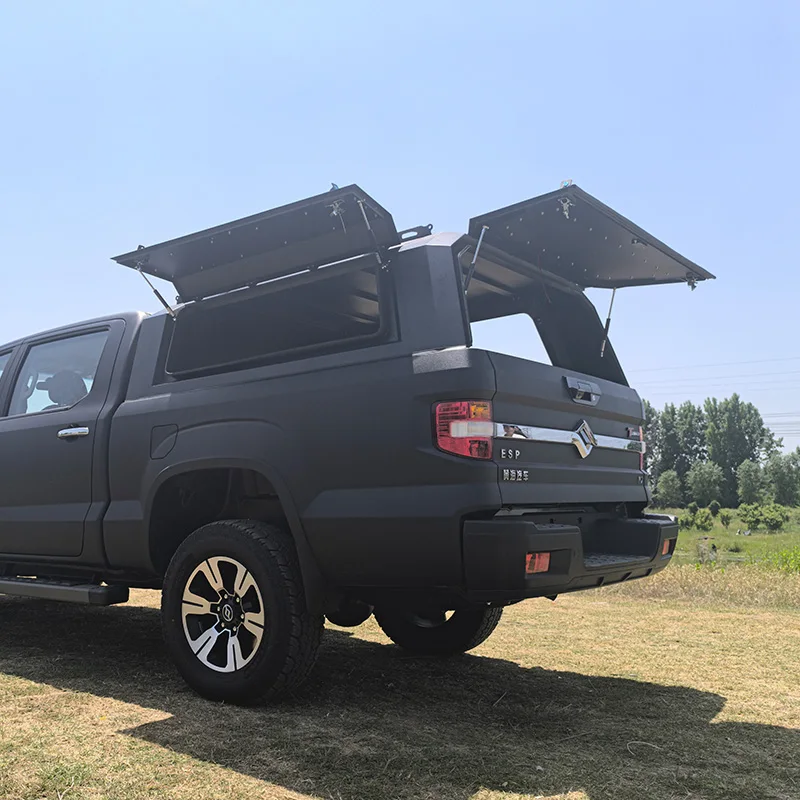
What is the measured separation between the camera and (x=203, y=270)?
4492mm

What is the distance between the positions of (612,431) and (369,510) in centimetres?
157

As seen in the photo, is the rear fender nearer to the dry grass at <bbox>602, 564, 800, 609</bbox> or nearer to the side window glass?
the side window glass

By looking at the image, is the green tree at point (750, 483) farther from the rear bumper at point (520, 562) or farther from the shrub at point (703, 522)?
the rear bumper at point (520, 562)

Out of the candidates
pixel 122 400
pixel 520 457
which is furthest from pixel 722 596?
pixel 122 400

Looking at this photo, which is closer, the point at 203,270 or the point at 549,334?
the point at 203,270

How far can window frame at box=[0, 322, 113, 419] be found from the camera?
5.09m

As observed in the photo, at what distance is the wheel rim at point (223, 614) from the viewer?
3867 millimetres

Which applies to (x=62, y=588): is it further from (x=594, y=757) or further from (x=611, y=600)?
(x=611, y=600)

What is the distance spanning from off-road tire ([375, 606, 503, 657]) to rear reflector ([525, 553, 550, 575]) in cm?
168

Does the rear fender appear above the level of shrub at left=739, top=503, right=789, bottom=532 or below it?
above

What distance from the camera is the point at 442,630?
208 inches

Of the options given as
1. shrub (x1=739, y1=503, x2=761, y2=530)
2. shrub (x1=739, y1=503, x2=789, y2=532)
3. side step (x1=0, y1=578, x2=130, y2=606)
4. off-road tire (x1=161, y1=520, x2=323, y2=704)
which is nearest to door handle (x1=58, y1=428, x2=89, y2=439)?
side step (x1=0, y1=578, x2=130, y2=606)

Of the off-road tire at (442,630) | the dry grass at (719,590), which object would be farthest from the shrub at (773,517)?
the off-road tire at (442,630)

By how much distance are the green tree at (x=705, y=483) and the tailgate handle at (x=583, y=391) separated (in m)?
112
